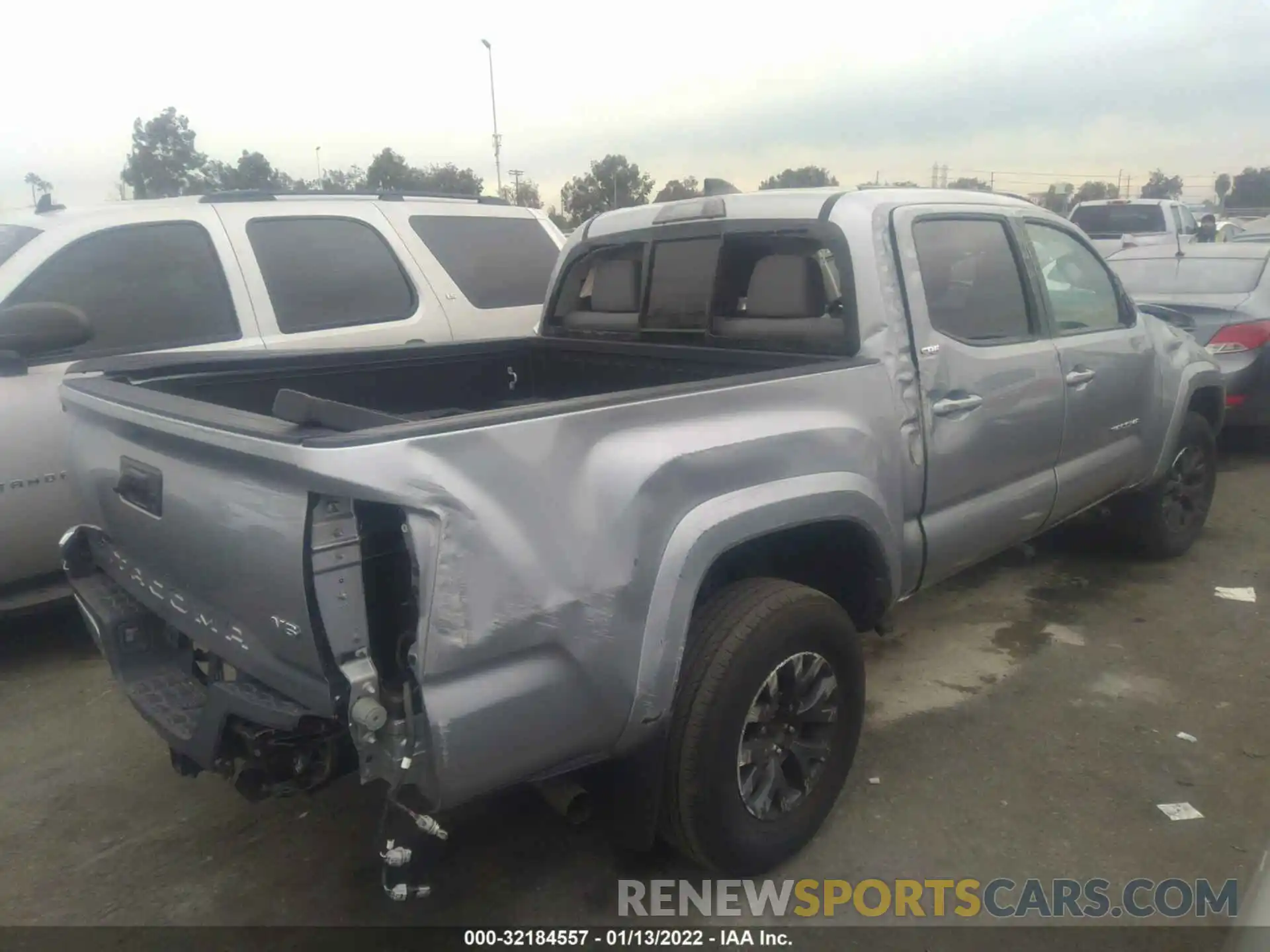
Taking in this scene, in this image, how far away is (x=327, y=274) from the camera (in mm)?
5086

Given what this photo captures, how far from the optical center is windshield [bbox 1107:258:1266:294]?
7.22 m

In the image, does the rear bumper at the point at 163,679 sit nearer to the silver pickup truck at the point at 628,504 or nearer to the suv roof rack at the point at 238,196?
the silver pickup truck at the point at 628,504

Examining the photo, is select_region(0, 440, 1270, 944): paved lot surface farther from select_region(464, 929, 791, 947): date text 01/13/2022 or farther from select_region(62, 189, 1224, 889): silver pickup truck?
select_region(62, 189, 1224, 889): silver pickup truck

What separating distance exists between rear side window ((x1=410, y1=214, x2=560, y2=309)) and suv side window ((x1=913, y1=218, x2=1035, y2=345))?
8.79ft

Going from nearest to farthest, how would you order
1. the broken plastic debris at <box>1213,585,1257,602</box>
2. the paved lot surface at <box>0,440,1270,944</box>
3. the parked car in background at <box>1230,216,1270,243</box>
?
the paved lot surface at <box>0,440,1270,944</box> → the broken plastic debris at <box>1213,585,1257,602</box> → the parked car in background at <box>1230,216,1270,243</box>

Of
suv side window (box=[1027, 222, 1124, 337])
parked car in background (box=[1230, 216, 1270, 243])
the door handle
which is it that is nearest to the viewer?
the door handle

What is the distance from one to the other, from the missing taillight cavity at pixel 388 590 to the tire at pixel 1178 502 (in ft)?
14.1

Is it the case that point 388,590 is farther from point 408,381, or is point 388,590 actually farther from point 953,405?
point 953,405

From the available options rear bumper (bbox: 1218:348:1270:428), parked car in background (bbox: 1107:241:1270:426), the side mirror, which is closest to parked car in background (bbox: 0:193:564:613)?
the side mirror

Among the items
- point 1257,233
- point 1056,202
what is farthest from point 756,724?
point 1056,202

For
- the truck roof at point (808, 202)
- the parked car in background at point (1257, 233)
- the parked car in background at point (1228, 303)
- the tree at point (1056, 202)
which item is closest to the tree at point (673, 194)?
the truck roof at point (808, 202)

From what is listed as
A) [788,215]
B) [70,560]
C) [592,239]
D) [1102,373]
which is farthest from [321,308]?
[1102,373]

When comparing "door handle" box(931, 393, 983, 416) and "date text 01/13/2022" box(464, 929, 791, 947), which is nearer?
"date text 01/13/2022" box(464, 929, 791, 947)

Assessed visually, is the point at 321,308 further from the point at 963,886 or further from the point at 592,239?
the point at 963,886
